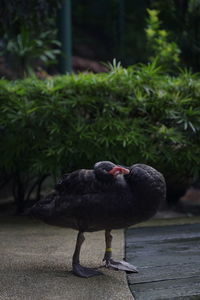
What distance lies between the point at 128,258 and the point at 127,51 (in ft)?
24.0

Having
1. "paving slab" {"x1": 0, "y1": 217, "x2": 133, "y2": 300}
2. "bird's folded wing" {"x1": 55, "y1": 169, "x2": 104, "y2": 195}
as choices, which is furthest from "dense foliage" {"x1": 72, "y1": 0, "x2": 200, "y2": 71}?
"bird's folded wing" {"x1": 55, "y1": 169, "x2": 104, "y2": 195}

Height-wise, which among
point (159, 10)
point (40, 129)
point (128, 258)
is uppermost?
point (159, 10)

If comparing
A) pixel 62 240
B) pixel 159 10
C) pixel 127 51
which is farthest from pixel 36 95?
pixel 127 51

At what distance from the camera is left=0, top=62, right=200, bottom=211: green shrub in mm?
4992

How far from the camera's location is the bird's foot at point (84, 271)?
2.97 meters

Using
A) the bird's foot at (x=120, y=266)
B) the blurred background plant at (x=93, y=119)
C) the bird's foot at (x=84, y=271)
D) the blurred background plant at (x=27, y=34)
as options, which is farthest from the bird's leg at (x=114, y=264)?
the blurred background plant at (x=27, y=34)

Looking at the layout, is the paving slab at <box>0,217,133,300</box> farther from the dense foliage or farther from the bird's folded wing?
the dense foliage

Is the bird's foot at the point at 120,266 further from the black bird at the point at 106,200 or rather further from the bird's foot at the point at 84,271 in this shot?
the bird's foot at the point at 84,271

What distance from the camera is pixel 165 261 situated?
3385 millimetres

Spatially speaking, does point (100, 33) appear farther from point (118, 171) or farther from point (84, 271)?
point (84, 271)

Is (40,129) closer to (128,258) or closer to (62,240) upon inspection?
(62,240)

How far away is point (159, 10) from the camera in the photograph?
308 inches

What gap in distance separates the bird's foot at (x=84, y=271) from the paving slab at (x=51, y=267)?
30 millimetres

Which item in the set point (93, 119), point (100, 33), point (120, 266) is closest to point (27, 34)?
point (93, 119)
